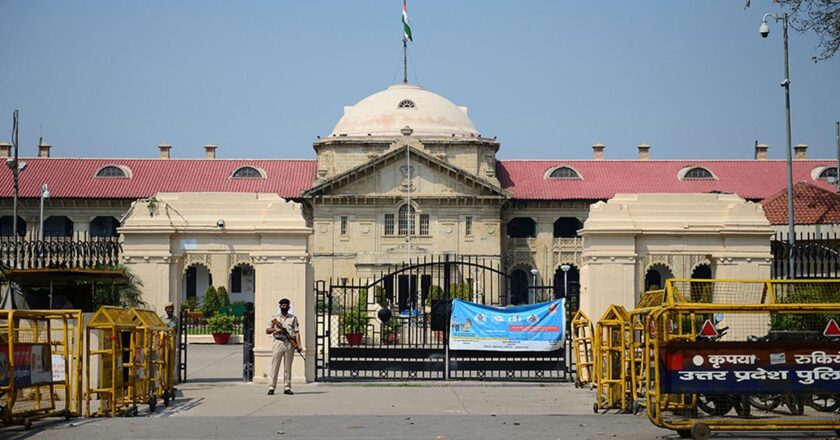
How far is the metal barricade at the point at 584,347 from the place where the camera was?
2036 centimetres

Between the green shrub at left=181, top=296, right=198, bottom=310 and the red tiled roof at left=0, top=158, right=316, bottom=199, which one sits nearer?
the green shrub at left=181, top=296, right=198, bottom=310

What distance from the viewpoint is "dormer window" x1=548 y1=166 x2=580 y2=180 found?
70.2m

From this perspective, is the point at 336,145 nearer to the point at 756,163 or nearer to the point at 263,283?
the point at 756,163

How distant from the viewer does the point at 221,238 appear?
2189cm

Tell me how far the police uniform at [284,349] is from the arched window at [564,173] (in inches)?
2038

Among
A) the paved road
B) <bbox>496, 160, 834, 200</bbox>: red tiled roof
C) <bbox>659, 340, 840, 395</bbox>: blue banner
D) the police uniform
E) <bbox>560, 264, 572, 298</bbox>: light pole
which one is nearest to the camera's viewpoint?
<bbox>659, 340, 840, 395</bbox>: blue banner

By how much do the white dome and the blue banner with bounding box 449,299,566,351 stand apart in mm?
47714

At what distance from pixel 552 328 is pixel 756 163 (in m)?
53.3

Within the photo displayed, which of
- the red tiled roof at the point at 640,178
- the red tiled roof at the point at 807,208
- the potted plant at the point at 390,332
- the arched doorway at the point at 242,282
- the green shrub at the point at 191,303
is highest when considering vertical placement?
the red tiled roof at the point at 640,178

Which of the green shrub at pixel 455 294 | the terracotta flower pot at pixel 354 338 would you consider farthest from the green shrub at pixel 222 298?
the terracotta flower pot at pixel 354 338

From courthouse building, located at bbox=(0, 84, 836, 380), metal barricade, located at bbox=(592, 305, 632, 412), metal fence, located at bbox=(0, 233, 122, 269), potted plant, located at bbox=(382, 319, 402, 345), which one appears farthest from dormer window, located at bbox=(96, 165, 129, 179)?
metal barricade, located at bbox=(592, 305, 632, 412)

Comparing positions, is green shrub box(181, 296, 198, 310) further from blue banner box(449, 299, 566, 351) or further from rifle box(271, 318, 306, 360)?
rifle box(271, 318, 306, 360)

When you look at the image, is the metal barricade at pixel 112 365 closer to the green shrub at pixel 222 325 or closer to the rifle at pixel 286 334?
the rifle at pixel 286 334

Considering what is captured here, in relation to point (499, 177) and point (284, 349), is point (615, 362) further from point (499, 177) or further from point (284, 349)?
point (499, 177)
